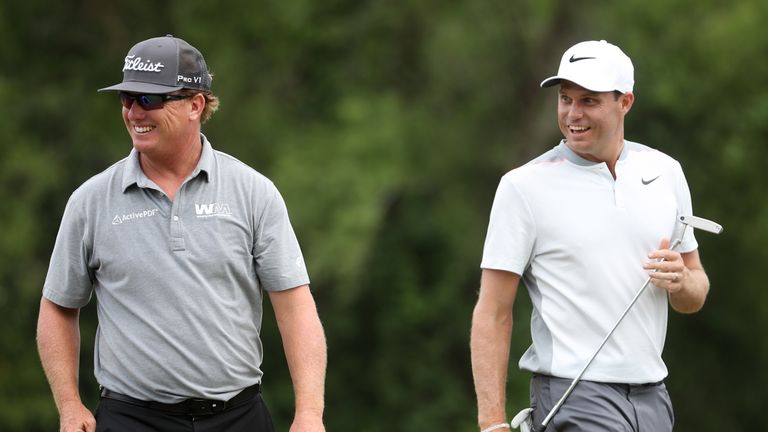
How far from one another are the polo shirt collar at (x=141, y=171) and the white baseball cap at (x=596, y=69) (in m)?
1.32

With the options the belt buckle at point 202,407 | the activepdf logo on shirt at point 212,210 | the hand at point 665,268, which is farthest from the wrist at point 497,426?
the activepdf logo on shirt at point 212,210

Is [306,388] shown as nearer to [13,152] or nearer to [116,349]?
[116,349]

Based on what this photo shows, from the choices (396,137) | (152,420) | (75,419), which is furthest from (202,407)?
(396,137)

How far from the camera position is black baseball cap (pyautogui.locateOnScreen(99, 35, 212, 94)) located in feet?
18.5

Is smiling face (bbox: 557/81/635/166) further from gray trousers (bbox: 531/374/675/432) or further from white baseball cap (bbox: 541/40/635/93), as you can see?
gray trousers (bbox: 531/374/675/432)

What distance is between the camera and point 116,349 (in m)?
5.60

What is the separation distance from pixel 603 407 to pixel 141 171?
1.97 m

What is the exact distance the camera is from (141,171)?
225 inches

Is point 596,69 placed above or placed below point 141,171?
Result: above

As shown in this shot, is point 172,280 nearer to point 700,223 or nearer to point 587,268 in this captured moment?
point 587,268

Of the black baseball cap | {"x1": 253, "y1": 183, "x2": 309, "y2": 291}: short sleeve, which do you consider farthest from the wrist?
the black baseball cap

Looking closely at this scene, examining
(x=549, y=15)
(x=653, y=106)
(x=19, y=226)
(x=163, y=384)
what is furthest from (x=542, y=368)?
(x=549, y=15)

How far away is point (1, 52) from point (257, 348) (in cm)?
1945

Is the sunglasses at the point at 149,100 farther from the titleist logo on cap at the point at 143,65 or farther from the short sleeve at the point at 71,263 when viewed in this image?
the short sleeve at the point at 71,263
